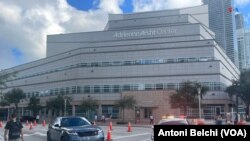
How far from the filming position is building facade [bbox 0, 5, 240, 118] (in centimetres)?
7319

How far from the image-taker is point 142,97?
7281 cm

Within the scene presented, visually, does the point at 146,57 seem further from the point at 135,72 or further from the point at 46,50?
the point at 46,50

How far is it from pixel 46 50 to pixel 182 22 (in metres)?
39.0

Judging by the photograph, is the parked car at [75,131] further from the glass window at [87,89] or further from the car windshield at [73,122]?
the glass window at [87,89]

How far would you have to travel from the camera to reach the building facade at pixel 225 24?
402ft

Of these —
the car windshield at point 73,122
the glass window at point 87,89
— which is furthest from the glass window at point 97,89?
the car windshield at point 73,122

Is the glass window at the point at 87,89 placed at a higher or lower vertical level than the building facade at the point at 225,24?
lower

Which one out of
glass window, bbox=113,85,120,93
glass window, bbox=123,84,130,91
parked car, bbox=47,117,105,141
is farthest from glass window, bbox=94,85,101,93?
parked car, bbox=47,117,105,141

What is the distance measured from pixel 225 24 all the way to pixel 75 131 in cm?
12189

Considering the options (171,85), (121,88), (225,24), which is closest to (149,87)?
(171,85)

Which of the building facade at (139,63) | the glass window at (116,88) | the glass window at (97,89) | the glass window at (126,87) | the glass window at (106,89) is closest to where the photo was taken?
the building facade at (139,63)

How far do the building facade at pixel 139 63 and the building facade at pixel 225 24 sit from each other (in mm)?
36719

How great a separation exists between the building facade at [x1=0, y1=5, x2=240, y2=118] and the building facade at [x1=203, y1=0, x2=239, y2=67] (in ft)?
Result: 120

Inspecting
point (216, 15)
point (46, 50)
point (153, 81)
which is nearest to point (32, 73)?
point (46, 50)
